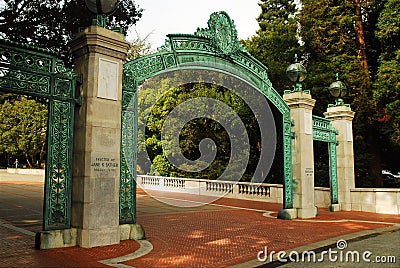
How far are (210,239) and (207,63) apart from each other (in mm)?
5293

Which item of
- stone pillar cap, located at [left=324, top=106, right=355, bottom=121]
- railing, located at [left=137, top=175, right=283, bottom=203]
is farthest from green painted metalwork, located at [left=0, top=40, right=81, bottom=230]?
railing, located at [left=137, top=175, right=283, bottom=203]

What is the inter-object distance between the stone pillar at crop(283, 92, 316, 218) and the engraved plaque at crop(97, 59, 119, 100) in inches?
301

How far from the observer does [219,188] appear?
74.5 feet

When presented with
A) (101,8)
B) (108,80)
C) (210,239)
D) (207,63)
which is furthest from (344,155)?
(101,8)

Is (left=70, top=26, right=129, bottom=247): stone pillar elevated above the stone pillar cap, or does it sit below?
below

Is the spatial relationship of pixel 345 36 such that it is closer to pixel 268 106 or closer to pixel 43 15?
pixel 268 106

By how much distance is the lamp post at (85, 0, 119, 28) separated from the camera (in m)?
8.30

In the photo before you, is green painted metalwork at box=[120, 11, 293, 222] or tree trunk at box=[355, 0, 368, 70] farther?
tree trunk at box=[355, 0, 368, 70]

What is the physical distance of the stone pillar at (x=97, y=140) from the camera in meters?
7.71

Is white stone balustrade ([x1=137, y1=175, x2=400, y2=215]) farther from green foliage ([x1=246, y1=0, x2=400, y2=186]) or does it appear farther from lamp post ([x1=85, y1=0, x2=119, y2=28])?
lamp post ([x1=85, y1=0, x2=119, y2=28])

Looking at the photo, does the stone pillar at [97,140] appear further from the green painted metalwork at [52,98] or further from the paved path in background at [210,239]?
the paved path in background at [210,239]

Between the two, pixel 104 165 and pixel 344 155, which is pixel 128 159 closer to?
pixel 104 165

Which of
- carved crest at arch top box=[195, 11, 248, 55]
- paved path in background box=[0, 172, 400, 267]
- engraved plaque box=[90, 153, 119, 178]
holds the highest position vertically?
carved crest at arch top box=[195, 11, 248, 55]

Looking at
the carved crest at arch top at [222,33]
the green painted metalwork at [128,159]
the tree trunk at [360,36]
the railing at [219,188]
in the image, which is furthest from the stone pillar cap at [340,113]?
the green painted metalwork at [128,159]
